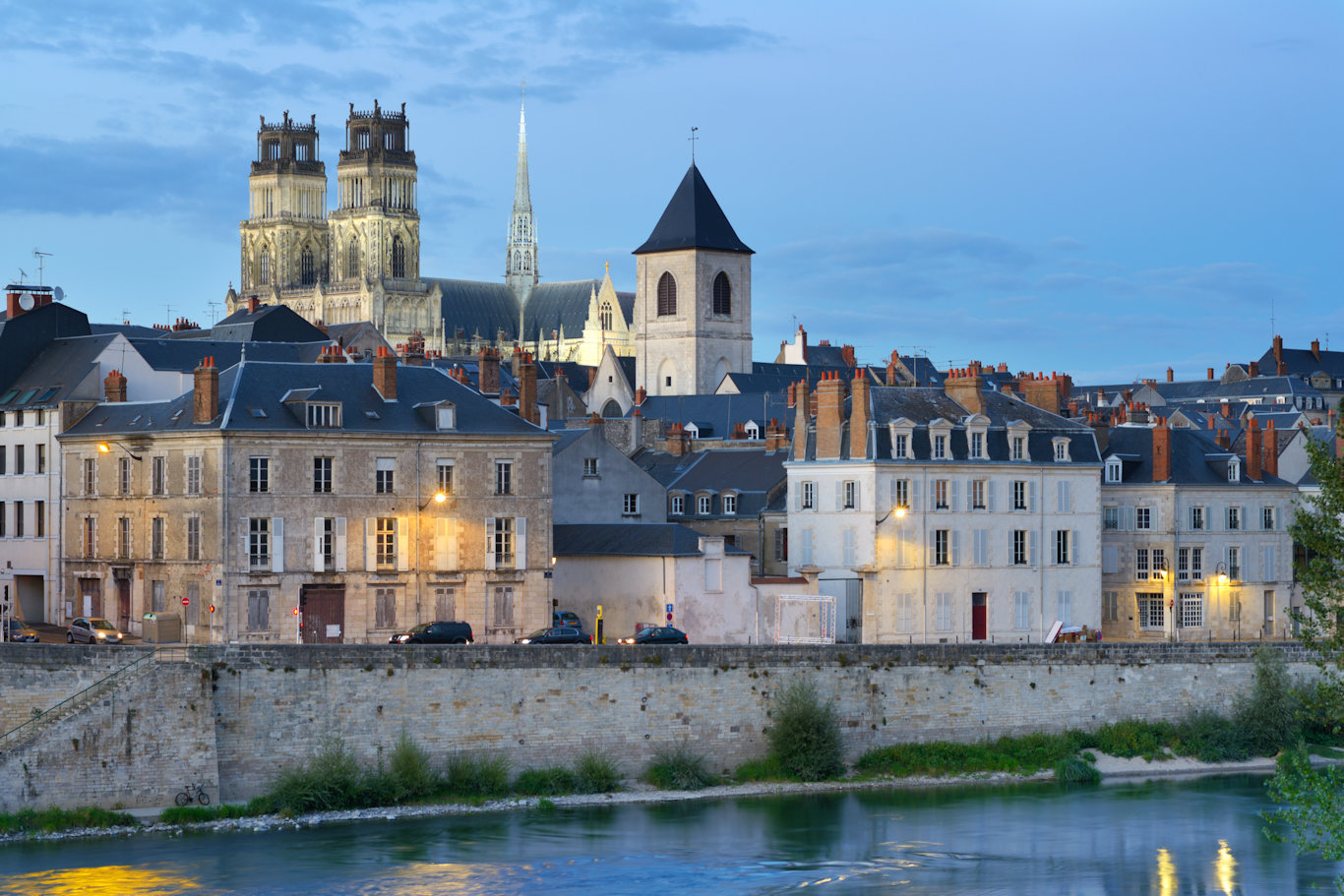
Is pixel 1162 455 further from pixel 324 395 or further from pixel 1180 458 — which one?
pixel 324 395

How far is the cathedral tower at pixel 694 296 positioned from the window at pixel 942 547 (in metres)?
58.0

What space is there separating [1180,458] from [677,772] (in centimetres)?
2440

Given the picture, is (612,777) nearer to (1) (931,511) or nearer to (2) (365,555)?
(2) (365,555)

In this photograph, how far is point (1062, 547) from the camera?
184ft

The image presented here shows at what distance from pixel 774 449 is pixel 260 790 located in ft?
91.5

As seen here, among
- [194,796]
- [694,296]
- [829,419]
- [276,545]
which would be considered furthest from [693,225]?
[194,796]

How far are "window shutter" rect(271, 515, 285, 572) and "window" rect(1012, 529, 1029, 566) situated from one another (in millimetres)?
18860

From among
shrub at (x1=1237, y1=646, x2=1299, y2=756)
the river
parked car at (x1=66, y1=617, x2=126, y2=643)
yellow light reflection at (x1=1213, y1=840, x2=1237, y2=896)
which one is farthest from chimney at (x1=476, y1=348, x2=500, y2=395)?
yellow light reflection at (x1=1213, y1=840, x2=1237, y2=896)

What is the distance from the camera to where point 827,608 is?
5197 cm

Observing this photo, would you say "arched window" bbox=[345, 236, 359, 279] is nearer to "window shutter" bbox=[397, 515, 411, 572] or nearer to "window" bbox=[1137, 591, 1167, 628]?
"window" bbox=[1137, 591, 1167, 628]

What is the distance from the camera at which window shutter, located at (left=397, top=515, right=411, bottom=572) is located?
4928 centimetres

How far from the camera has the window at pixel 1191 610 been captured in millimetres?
59156

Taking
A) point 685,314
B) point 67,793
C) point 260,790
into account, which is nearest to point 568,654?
point 260,790

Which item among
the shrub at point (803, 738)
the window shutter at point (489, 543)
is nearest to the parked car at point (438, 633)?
the window shutter at point (489, 543)
